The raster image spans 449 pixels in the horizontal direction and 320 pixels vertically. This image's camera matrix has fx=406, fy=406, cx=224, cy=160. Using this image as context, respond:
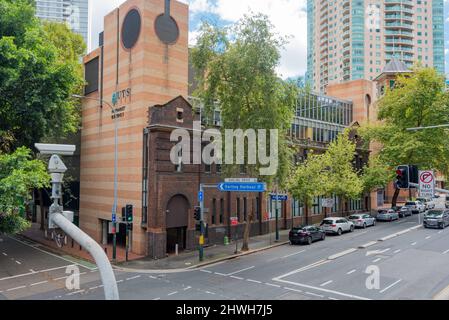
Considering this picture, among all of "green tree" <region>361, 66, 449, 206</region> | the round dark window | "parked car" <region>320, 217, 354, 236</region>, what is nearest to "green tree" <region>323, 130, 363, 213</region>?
"parked car" <region>320, 217, 354, 236</region>

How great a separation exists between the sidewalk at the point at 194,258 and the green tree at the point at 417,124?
20.8 meters

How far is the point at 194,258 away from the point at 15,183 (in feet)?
46.6

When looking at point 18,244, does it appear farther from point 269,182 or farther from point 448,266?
point 448,266

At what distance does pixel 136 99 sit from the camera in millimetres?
30969

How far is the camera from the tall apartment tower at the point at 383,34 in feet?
394

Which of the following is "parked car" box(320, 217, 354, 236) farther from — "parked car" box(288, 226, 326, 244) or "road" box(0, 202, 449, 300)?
"road" box(0, 202, 449, 300)

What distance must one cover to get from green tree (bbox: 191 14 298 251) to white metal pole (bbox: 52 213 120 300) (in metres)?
20.6

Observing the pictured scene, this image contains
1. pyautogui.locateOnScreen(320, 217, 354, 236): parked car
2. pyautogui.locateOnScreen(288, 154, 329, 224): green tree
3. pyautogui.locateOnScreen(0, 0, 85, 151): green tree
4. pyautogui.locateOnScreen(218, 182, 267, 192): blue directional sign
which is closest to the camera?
pyautogui.locateOnScreen(0, 0, 85, 151): green tree

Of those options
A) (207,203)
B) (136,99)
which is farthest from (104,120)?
(207,203)

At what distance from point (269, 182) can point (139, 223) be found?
33.2ft

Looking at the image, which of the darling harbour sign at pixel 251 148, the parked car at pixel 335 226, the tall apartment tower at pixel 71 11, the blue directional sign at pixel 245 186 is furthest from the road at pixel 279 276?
the tall apartment tower at pixel 71 11

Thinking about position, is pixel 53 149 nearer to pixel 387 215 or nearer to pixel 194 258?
pixel 194 258

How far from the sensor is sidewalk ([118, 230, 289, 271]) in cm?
2559

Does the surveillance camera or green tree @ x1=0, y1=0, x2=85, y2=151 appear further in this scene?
green tree @ x1=0, y1=0, x2=85, y2=151
